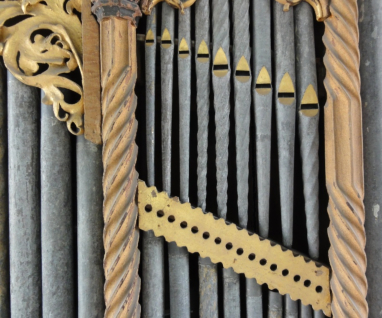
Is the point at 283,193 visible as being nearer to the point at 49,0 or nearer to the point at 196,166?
the point at 196,166

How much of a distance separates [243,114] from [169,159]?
7.6 inches

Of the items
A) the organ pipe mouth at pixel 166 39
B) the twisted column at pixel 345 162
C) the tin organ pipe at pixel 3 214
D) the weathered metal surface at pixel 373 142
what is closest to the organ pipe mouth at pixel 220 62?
the organ pipe mouth at pixel 166 39

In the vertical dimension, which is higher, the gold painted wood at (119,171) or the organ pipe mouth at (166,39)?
the organ pipe mouth at (166,39)

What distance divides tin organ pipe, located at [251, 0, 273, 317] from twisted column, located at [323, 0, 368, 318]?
0.12m

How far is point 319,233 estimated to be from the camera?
868mm

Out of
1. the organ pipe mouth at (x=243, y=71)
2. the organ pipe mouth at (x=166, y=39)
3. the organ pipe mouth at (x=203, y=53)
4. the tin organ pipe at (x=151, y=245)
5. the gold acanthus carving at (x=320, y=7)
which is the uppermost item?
the gold acanthus carving at (x=320, y=7)

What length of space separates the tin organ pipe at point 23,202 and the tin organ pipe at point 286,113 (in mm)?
545

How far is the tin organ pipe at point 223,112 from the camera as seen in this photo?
2.62 ft

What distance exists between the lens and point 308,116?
0.82 meters

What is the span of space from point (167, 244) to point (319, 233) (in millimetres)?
364

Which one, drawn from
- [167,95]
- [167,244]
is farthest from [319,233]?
[167,95]

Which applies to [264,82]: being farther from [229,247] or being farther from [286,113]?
[229,247]

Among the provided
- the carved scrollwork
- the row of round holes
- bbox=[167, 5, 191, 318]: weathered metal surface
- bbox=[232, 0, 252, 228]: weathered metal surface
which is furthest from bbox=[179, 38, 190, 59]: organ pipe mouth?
the row of round holes

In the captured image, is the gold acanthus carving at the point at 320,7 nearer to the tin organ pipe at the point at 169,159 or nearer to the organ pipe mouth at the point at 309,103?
the organ pipe mouth at the point at 309,103
